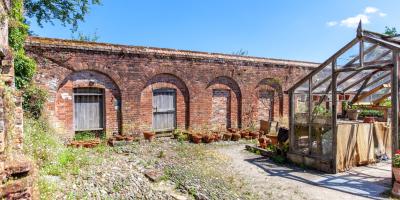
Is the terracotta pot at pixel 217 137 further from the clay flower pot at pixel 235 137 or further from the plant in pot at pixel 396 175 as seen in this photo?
the plant in pot at pixel 396 175

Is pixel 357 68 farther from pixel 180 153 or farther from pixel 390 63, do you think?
pixel 180 153

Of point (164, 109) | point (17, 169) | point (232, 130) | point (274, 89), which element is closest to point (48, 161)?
point (17, 169)

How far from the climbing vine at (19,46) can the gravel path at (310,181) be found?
24.0 ft

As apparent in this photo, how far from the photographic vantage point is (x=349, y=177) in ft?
25.5

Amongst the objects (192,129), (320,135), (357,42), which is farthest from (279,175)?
(192,129)

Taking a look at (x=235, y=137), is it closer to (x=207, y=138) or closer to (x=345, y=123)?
(x=207, y=138)

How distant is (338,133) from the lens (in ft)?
26.9

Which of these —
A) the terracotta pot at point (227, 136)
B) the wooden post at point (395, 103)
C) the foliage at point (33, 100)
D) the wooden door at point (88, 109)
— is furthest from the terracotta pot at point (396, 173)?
the foliage at point (33, 100)

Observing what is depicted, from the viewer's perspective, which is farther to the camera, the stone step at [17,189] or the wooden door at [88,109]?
the wooden door at [88,109]

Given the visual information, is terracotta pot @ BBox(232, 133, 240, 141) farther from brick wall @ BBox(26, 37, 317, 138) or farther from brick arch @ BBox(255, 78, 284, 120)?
brick arch @ BBox(255, 78, 284, 120)

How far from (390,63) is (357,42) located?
108cm

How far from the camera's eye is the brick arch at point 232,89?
1443cm

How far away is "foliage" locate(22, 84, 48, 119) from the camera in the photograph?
9.66 meters

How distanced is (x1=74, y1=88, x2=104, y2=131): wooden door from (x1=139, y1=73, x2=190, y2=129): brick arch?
1664mm
